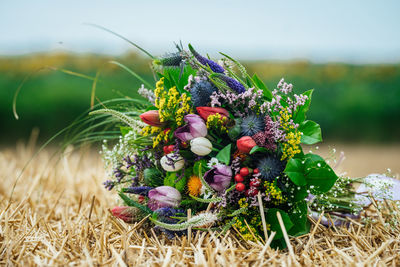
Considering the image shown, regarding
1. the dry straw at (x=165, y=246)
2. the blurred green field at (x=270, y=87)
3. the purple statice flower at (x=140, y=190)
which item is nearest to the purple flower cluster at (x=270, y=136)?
the dry straw at (x=165, y=246)

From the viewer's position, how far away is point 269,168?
78 centimetres

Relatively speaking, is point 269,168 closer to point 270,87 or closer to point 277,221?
point 277,221

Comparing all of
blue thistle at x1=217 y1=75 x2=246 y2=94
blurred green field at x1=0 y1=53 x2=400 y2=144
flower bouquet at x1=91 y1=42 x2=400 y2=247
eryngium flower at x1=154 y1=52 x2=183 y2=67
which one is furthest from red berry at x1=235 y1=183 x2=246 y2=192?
blurred green field at x1=0 y1=53 x2=400 y2=144

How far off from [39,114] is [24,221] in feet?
9.85

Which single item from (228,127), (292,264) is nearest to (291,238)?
(292,264)

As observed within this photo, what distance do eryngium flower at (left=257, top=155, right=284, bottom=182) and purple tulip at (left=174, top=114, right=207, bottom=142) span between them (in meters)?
0.16

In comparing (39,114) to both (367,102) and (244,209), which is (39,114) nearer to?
(244,209)

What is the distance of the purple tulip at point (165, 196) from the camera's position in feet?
2.78

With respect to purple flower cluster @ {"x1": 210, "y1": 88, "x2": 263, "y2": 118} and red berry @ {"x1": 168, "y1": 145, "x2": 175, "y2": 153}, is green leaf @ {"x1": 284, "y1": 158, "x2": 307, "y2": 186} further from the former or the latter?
red berry @ {"x1": 168, "y1": 145, "x2": 175, "y2": 153}

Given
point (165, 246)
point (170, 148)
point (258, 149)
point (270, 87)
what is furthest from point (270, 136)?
point (270, 87)

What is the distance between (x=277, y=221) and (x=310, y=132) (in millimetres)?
242

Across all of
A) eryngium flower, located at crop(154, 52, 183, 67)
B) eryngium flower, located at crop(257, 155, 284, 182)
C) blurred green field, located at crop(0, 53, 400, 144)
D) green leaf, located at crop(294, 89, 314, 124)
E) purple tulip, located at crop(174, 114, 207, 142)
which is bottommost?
blurred green field, located at crop(0, 53, 400, 144)

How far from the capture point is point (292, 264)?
0.70m

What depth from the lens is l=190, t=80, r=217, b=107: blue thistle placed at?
2.79ft
